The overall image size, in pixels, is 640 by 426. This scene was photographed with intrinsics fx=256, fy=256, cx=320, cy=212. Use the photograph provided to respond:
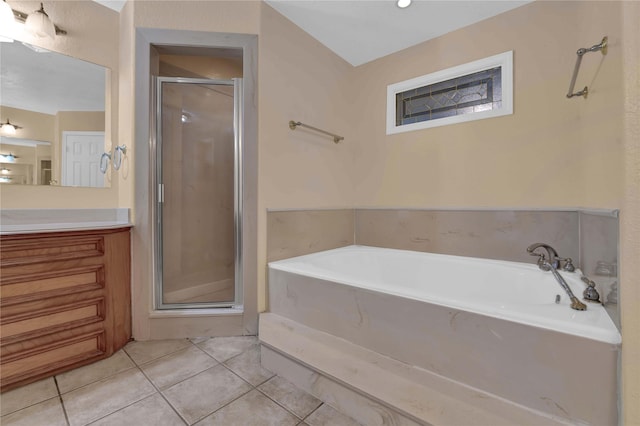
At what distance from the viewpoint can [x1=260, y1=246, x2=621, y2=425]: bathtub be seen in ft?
2.48

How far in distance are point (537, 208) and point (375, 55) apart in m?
1.81

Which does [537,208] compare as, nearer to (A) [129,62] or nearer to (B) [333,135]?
(B) [333,135]

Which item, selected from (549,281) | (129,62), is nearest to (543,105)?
(549,281)

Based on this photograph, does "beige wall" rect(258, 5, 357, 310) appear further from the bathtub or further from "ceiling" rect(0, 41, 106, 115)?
"ceiling" rect(0, 41, 106, 115)

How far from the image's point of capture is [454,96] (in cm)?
202

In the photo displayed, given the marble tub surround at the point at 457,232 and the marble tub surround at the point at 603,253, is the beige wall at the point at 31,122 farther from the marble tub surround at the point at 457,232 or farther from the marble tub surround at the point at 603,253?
the marble tub surround at the point at 603,253

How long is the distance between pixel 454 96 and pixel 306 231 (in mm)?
1587

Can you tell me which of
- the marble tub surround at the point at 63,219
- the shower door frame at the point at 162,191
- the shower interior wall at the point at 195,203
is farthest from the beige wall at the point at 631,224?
the marble tub surround at the point at 63,219

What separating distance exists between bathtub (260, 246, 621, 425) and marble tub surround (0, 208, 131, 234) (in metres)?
1.17

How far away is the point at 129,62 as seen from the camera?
1818mm

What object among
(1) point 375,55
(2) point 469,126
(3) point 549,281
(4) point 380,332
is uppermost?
(1) point 375,55

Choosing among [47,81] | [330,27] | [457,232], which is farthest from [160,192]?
[457,232]

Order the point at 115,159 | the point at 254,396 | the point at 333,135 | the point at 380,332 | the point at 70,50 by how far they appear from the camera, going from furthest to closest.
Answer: the point at 333,135
the point at 115,159
the point at 70,50
the point at 254,396
the point at 380,332

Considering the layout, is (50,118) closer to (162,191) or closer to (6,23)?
(6,23)
